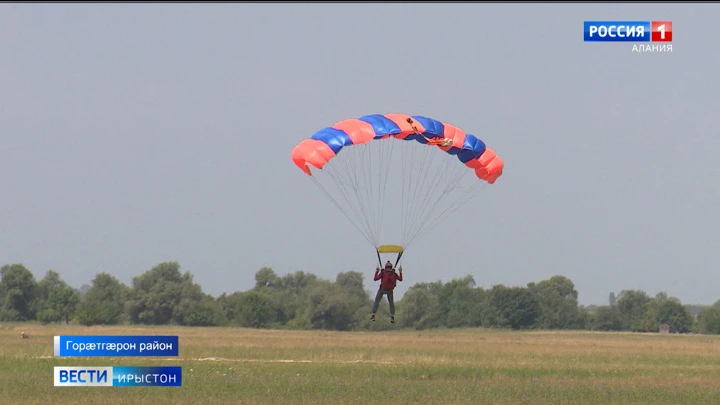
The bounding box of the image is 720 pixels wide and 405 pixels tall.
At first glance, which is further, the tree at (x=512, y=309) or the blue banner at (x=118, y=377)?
the tree at (x=512, y=309)

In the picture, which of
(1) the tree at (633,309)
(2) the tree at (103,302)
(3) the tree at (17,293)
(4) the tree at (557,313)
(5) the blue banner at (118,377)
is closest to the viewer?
(5) the blue banner at (118,377)

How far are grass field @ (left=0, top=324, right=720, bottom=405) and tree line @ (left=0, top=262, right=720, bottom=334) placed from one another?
3777 centimetres

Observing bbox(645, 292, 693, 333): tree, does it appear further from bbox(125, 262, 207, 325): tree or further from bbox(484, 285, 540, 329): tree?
bbox(125, 262, 207, 325): tree

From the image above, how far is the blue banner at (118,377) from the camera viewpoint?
27.6 m

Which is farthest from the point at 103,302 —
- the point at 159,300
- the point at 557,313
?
the point at 557,313

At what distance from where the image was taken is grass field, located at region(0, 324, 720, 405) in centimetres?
2512

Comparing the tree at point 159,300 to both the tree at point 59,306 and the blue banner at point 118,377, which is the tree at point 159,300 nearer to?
the tree at point 59,306

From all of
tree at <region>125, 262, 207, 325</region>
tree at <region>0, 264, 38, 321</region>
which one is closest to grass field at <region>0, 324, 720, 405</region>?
tree at <region>125, 262, 207, 325</region>

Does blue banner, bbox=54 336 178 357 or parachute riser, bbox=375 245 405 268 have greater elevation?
parachute riser, bbox=375 245 405 268

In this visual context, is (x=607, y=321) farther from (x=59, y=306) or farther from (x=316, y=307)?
(x=59, y=306)

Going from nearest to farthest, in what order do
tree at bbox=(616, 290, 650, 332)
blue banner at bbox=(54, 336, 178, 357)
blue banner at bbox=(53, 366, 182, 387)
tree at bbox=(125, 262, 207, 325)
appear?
blue banner at bbox=(53, 366, 182, 387) < blue banner at bbox=(54, 336, 178, 357) < tree at bbox=(125, 262, 207, 325) < tree at bbox=(616, 290, 650, 332)

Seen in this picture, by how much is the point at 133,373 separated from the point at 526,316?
68371 mm

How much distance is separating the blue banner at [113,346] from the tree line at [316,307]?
129ft

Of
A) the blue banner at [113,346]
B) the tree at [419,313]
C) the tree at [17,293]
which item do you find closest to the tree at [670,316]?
the tree at [419,313]
